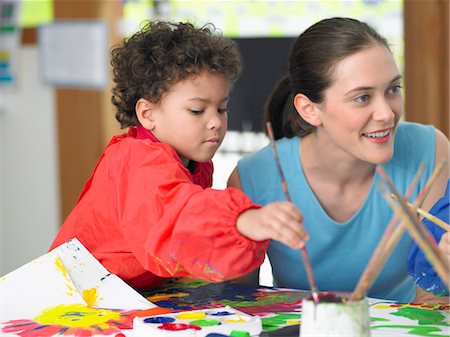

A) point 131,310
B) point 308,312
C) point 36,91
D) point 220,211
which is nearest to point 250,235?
point 220,211

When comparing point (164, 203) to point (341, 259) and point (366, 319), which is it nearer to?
point (366, 319)

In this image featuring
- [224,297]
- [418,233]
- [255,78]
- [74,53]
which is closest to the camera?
[418,233]

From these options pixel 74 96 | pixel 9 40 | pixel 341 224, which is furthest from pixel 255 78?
pixel 341 224

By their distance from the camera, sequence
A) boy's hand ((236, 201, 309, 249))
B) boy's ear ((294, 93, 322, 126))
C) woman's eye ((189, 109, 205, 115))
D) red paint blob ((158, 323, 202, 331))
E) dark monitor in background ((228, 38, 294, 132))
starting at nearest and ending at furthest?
boy's hand ((236, 201, 309, 249)) → red paint blob ((158, 323, 202, 331)) → woman's eye ((189, 109, 205, 115)) → boy's ear ((294, 93, 322, 126)) → dark monitor in background ((228, 38, 294, 132))

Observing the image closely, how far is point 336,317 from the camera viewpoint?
101 cm

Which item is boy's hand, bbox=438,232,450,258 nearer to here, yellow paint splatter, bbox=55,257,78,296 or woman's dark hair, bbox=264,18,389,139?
woman's dark hair, bbox=264,18,389,139

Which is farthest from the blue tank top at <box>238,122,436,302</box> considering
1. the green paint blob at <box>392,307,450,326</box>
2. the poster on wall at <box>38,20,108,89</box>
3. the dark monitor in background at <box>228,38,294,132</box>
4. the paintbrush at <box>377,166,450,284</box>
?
the poster on wall at <box>38,20,108,89</box>

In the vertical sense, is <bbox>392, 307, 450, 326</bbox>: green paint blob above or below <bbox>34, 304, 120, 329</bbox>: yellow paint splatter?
below

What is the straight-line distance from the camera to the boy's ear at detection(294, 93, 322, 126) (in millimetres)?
1665

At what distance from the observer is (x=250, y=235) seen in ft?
3.84

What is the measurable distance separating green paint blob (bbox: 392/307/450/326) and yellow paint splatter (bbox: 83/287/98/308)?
476 mm

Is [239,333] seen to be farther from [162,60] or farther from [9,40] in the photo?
[9,40]

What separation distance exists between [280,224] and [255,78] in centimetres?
188

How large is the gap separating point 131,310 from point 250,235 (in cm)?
29
